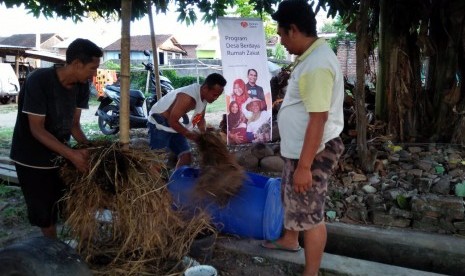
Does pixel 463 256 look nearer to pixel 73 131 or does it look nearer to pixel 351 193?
pixel 351 193

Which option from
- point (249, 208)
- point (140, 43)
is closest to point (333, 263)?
point (249, 208)

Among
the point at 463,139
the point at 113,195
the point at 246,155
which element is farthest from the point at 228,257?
the point at 463,139

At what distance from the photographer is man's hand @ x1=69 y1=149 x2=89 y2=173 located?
7.03 feet

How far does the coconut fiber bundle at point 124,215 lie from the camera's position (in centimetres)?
215

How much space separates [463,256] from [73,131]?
9.54 ft

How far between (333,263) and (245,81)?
3.82 meters

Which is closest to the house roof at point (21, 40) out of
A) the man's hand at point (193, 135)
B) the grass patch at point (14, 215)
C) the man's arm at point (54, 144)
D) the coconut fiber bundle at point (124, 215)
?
the grass patch at point (14, 215)

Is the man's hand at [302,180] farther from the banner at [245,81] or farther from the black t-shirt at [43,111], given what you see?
the banner at [245,81]

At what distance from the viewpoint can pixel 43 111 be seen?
2230mm

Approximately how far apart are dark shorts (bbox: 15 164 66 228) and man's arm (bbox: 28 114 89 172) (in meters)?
0.31

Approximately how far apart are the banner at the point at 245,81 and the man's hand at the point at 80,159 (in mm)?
3823

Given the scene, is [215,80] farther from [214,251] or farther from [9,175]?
[9,175]

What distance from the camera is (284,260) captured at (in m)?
2.71

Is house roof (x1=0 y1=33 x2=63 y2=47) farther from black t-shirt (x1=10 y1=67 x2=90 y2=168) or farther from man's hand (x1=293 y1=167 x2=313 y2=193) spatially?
man's hand (x1=293 y1=167 x2=313 y2=193)
